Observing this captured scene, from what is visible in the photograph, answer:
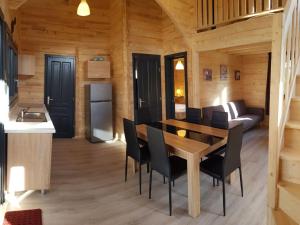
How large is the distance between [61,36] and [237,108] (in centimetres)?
509

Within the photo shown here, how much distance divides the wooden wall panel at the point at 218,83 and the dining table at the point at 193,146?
2.88 metres

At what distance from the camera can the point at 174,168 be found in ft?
9.21

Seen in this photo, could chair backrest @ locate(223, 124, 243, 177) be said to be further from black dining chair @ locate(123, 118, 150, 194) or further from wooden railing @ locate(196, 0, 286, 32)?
wooden railing @ locate(196, 0, 286, 32)

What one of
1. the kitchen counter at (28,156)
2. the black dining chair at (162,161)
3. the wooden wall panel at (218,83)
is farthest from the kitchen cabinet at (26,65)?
the black dining chair at (162,161)

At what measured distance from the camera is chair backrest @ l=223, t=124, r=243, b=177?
8.60 feet

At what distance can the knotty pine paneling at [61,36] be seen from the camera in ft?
19.8

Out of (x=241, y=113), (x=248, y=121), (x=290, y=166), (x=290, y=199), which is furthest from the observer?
(x=241, y=113)

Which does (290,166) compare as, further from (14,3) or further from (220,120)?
(14,3)

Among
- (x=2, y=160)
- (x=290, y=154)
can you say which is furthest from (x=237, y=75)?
(x=2, y=160)

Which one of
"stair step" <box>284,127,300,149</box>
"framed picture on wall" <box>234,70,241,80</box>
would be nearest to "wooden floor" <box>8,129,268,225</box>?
"stair step" <box>284,127,300,149</box>

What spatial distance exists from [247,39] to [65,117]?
4645mm

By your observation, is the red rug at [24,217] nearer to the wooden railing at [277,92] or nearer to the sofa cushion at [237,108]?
the wooden railing at [277,92]

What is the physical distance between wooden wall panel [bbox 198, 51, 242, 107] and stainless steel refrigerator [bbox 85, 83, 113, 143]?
2293 millimetres

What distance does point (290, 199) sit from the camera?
2.14 m
